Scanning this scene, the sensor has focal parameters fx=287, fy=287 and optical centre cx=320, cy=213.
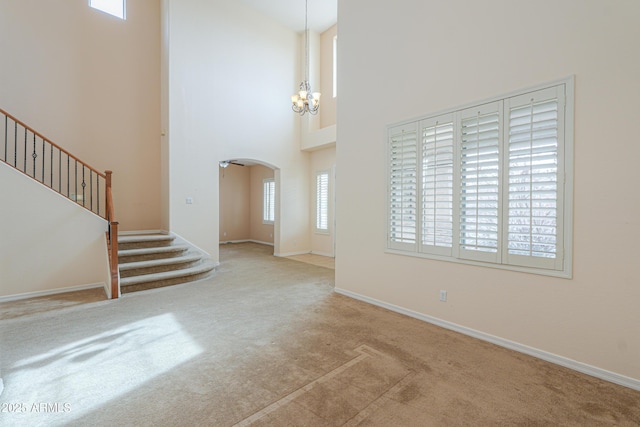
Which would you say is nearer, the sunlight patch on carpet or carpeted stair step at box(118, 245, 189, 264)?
the sunlight patch on carpet

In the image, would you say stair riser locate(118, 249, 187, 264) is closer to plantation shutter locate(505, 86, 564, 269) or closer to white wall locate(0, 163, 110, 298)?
white wall locate(0, 163, 110, 298)

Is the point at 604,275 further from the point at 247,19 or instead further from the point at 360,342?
the point at 247,19

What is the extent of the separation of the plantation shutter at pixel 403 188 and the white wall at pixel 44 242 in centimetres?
447

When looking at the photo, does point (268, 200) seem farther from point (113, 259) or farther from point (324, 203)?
point (113, 259)

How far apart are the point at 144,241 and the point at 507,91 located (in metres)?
6.11

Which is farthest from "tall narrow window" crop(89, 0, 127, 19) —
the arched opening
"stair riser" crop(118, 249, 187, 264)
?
"stair riser" crop(118, 249, 187, 264)

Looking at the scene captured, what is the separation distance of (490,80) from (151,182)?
675 cm

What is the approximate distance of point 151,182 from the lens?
661cm

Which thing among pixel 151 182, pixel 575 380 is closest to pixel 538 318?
pixel 575 380

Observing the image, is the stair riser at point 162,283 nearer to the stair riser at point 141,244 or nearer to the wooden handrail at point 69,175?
the wooden handrail at point 69,175

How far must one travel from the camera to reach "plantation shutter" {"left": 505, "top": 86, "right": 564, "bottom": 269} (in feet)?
7.99

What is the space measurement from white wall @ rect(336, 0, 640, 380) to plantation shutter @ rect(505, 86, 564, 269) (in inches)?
5.2

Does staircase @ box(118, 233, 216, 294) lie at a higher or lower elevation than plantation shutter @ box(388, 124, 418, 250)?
lower

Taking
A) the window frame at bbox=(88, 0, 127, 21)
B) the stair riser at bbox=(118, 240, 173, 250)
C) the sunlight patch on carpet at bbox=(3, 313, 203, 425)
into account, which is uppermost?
the window frame at bbox=(88, 0, 127, 21)
